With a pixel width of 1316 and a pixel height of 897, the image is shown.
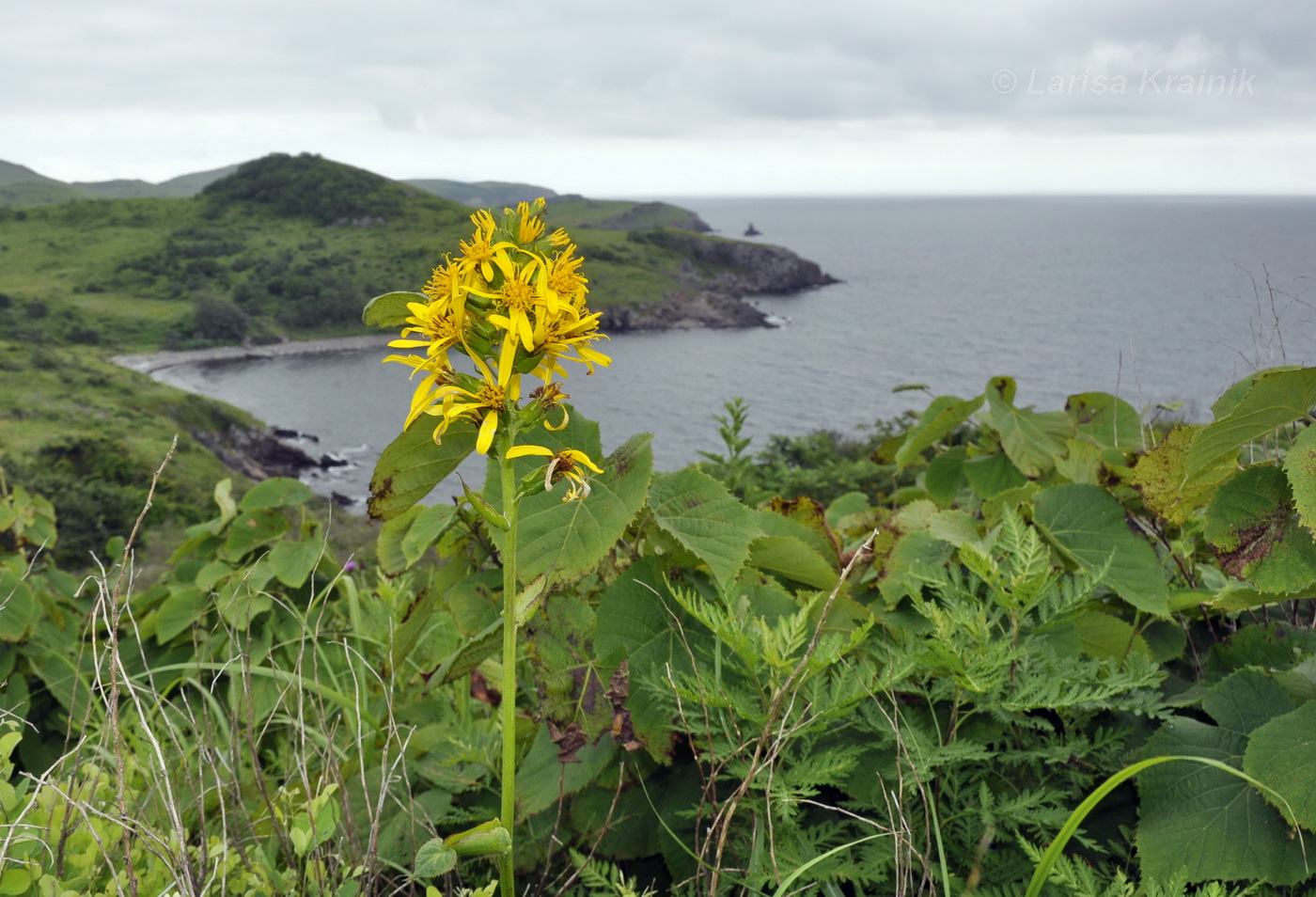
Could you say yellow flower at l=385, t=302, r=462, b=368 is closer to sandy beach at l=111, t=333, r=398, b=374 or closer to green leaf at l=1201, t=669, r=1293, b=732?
green leaf at l=1201, t=669, r=1293, b=732

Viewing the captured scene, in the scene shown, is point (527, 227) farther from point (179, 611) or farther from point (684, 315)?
point (684, 315)

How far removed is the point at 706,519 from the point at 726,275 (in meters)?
104

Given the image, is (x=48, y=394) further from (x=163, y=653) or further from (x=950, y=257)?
(x=950, y=257)

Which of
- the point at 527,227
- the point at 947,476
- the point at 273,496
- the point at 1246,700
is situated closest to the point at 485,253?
Answer: the point at 527,227

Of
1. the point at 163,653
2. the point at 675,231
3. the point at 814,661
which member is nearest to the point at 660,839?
the point at 814,661

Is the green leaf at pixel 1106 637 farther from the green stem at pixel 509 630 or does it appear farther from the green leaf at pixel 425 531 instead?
the green leaf at pixel 425 531

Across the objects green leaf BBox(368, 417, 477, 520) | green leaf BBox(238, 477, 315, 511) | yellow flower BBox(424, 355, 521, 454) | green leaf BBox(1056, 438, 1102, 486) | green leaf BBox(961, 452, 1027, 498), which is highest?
yellow flower BBox(424, 355, 521, 454)

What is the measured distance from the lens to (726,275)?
103 meters

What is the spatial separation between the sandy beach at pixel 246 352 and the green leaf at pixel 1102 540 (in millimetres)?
74135

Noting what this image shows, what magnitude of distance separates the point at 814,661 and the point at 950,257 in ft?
500

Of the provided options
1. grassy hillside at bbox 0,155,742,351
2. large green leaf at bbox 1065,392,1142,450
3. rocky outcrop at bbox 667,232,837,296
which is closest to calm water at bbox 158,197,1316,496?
rocky outcrop at bbox 667,232,837,296

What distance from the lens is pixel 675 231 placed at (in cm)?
11062

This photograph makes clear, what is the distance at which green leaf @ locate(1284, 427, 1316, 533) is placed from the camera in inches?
42.1

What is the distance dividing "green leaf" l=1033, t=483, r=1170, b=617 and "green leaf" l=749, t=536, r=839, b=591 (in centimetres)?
44
